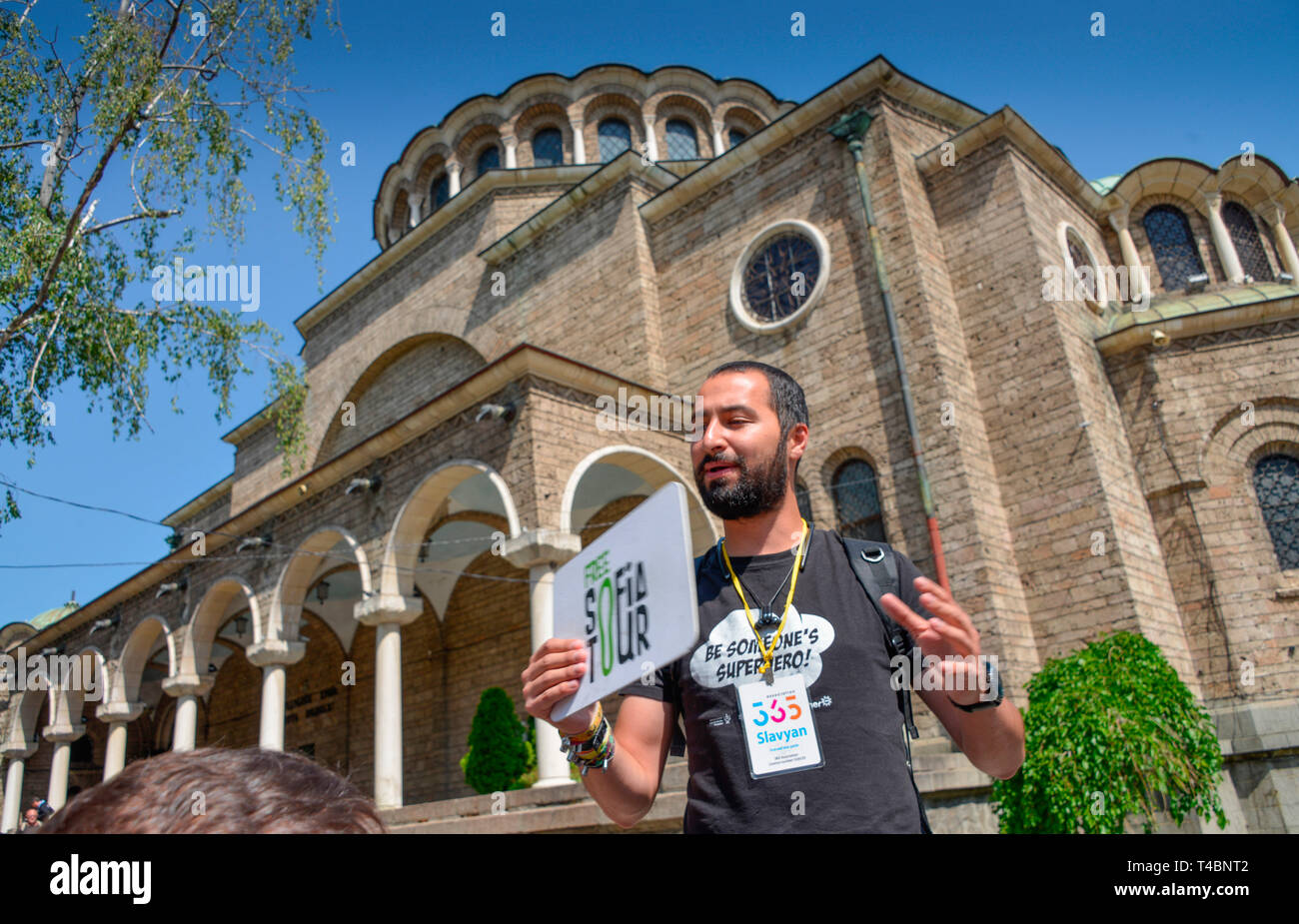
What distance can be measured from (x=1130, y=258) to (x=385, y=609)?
12.8 m

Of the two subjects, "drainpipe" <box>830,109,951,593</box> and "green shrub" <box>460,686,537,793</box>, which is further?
"green shrub" <box>460,686,537,793</box>

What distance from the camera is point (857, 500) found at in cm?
1189

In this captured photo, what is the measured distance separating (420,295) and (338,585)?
6.53 m

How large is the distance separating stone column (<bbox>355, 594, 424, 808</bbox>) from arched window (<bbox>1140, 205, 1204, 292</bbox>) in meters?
13.1

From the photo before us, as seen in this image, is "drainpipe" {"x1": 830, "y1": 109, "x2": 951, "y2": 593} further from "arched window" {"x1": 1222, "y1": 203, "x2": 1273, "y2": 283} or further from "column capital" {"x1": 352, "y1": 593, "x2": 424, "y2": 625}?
"arched window" {"x1": 1222, "y1": 203, "x2": 1273, "y2": 283}

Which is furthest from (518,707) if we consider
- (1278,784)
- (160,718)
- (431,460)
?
(160,718)

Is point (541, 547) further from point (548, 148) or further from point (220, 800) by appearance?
point (548, 148)

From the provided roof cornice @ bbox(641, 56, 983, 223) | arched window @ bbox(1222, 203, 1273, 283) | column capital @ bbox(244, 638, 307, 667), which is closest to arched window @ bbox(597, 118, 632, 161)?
roof cornice @ bbox(641, 56, 983, 223)

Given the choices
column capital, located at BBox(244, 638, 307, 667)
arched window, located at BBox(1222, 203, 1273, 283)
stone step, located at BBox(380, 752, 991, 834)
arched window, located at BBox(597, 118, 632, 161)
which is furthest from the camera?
arched window, located at BBox(597, 118, 632, 161)

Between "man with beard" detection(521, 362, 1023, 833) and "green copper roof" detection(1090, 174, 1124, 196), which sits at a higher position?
"green copper roof" detection(1090, 174, 1124, 196)

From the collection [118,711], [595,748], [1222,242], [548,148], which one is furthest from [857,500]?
[118,711]

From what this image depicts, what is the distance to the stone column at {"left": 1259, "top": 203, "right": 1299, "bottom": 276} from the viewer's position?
14883 millimetres

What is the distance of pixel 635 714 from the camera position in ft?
6.35
